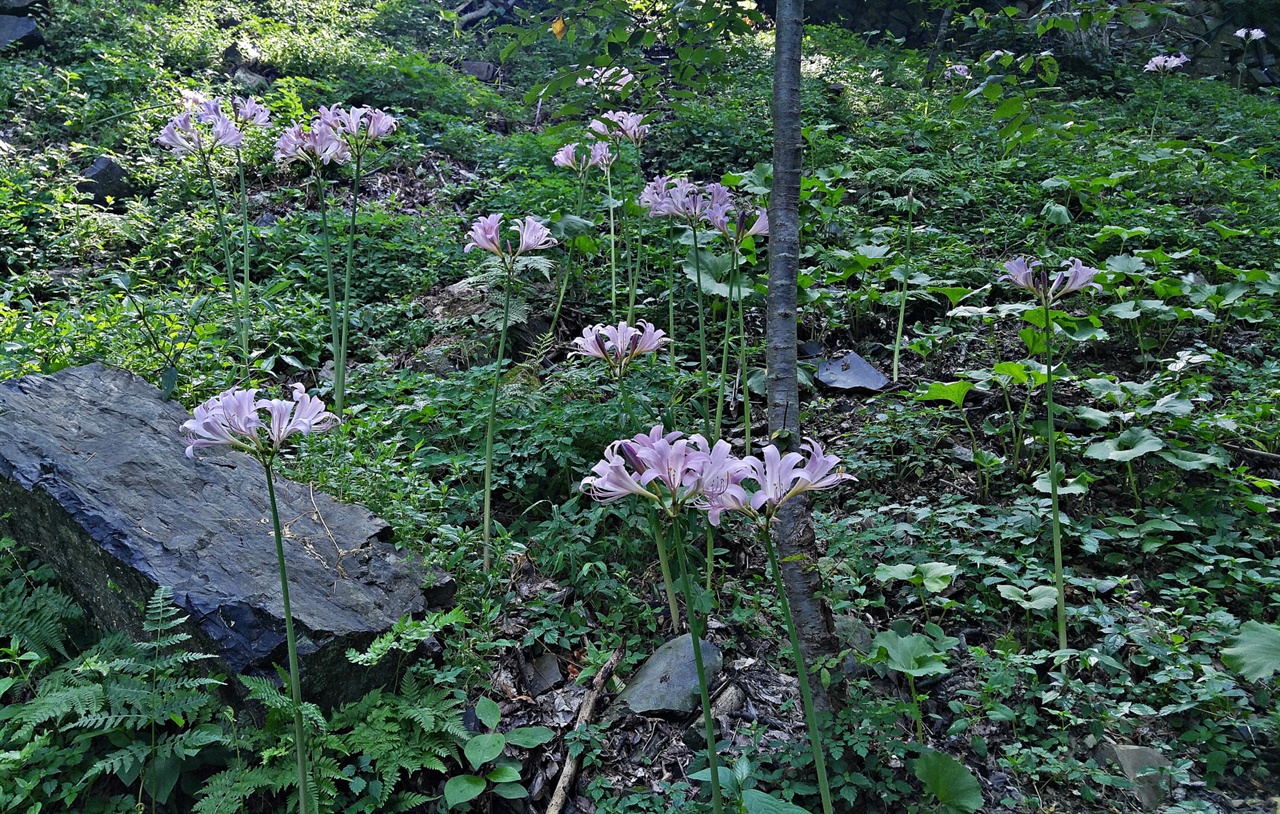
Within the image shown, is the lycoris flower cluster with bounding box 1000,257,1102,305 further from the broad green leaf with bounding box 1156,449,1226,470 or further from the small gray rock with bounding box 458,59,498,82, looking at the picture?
→ the small gray rock with bounding box 458,59,498,82

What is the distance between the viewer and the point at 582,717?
7.29 ft

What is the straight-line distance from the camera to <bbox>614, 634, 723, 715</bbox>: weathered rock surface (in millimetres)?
2242

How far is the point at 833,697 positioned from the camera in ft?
6.73

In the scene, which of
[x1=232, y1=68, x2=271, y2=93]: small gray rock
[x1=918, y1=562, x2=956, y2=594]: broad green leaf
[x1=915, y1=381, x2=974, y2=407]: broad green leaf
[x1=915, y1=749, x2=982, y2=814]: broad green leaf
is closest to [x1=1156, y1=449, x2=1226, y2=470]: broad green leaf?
[x1=915, y1=381, x2=974, y2=407]: broad green leaf

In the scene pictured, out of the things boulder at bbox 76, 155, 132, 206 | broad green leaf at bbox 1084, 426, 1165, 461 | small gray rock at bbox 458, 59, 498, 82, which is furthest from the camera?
small gray rock at bbox 458, 59, 498, 82

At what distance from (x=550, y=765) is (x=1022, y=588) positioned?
5.50 feet

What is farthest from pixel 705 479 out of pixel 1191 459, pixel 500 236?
pixel 1191 459

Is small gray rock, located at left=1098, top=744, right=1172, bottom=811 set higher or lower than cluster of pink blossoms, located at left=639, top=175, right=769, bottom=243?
lower

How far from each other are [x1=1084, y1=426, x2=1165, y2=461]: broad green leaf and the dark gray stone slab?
126 centimetres

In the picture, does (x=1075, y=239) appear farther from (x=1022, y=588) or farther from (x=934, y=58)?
(x=934, y=58)

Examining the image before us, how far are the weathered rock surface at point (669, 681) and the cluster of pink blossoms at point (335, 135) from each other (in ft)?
8.58

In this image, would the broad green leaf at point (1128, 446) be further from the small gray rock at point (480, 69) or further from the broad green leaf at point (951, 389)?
the small gray rock at point (480, 69)

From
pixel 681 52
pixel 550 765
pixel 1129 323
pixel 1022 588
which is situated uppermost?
pixel 681 52

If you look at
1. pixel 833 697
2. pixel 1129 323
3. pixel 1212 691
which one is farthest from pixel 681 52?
pixel 1129 323
